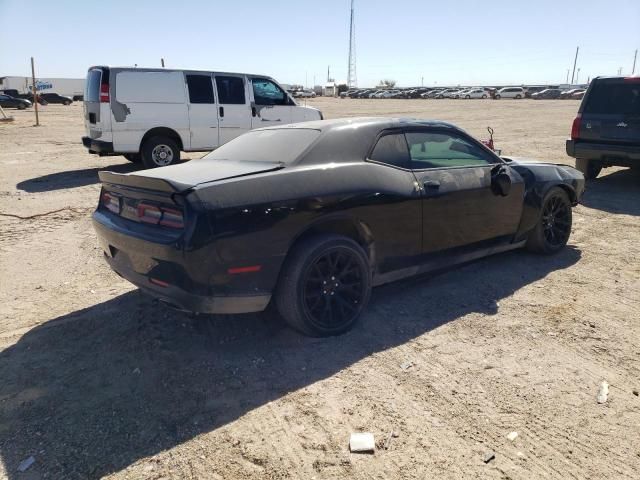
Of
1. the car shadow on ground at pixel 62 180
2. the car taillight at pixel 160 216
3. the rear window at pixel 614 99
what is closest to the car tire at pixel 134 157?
the car shadow on ground at pixel 62 180

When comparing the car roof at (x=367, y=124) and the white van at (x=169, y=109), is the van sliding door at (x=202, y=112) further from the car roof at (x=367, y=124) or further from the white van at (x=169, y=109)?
the car roof at (x=367, y=124)

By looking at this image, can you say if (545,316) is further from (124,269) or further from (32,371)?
(32,371)

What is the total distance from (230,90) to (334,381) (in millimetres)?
8755

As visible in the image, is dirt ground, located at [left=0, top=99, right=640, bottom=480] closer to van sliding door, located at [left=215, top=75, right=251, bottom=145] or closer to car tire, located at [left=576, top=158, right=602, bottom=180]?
car tire, located at [left=576, top=158, right=602, bottom=180]

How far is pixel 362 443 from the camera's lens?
2.48 m

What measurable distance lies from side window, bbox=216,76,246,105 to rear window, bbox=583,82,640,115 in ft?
22.3

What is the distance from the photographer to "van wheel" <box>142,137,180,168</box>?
9.91 m

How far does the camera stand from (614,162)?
350 inches

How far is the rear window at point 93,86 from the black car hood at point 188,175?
6.38 metres

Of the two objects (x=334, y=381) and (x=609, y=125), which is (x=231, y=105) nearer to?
(x=609, y=125)

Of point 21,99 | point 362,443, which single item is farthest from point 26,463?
point 21,99

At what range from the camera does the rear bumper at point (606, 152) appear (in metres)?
8.48

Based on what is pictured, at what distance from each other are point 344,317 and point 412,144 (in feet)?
5.14

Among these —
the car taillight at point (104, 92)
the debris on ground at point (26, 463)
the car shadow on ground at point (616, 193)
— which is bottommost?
the debris on ground at point (26, 463)
